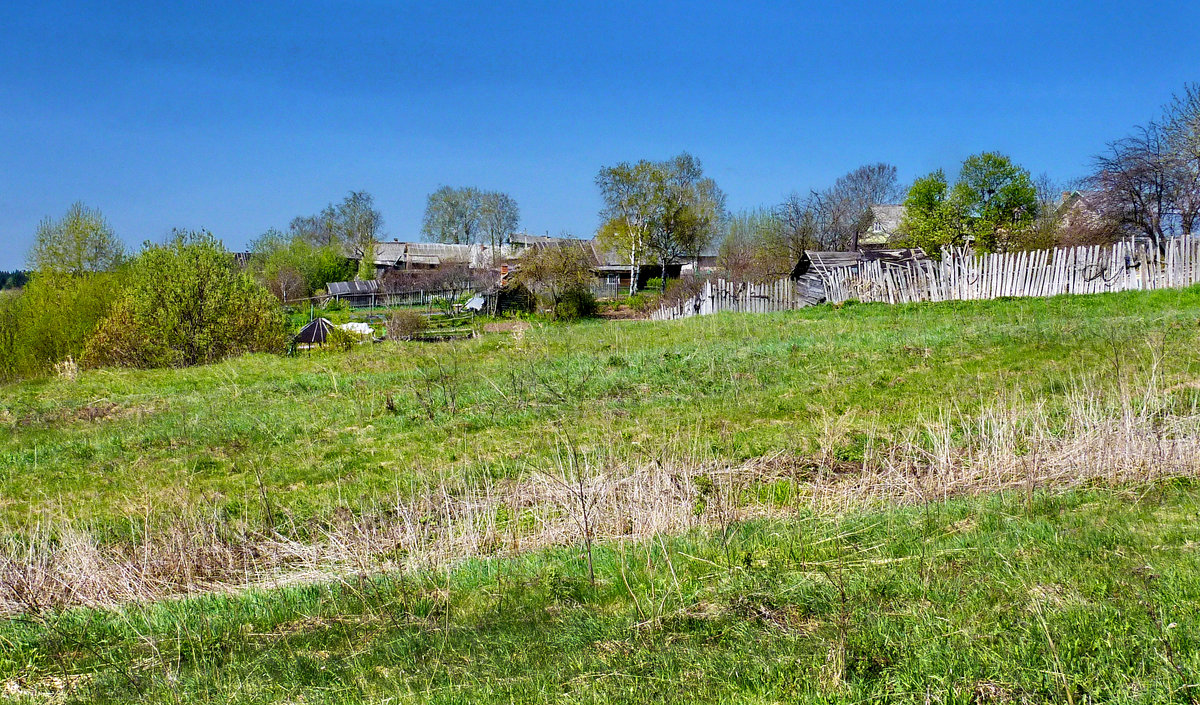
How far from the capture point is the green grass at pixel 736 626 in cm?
277

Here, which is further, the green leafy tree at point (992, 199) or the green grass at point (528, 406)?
the green leafy tree at point (992, 199)

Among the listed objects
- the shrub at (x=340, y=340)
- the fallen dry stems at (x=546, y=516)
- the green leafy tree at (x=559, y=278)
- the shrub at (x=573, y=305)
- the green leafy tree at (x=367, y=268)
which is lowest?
the fallen dry stems at (x=546, y=516)

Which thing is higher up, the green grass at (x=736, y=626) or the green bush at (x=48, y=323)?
the green bush at (x=48, y=323)

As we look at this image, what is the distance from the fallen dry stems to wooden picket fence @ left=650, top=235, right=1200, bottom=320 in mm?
12107

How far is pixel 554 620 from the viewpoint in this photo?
375 cm

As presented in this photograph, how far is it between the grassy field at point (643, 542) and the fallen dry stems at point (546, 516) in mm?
34

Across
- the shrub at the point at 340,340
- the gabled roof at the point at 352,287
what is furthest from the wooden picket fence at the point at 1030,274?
the gabled roof at the point at 352,287

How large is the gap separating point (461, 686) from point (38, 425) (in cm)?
1163

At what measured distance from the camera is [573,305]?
36.1 metres

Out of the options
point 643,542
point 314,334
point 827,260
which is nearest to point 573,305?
point 314,334

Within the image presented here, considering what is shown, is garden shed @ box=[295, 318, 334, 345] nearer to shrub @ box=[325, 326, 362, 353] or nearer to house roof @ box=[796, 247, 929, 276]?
shrub @ box=[325, 326, 362, 353]

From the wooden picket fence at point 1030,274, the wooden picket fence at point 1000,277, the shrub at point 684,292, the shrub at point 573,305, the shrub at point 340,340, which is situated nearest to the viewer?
the wooden picket fence at point 1030,274

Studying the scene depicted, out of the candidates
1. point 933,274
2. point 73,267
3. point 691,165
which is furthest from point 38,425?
point 691,165

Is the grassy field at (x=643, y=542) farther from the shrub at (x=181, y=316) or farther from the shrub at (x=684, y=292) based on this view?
the shrub at (x=684, y=292)
